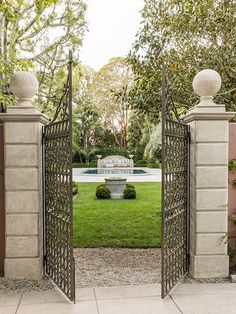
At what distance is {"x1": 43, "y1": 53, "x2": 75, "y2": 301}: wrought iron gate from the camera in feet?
10.9

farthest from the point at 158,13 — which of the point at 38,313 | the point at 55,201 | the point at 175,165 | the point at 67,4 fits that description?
the point at 38,313

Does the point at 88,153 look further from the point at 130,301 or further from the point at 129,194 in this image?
the point at 130,301

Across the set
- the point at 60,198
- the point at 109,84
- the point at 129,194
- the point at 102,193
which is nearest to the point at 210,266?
the point at 60,198

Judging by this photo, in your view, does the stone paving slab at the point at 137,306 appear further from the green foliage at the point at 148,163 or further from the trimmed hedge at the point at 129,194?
the green foliage at the point at 148,163

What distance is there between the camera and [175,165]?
3.81 metres

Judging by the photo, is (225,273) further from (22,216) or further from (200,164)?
(22,216)

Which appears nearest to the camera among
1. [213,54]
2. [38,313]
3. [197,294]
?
[38,313]

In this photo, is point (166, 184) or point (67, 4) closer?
point (166, 184)

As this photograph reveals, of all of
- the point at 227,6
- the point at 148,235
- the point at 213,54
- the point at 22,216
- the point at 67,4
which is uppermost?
the point at 67,4

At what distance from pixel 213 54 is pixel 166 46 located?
3.37 feet

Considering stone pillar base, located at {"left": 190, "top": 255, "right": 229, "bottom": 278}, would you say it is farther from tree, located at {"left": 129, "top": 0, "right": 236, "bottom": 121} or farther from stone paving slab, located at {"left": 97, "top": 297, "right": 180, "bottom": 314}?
tree, located at {"left": 129, "top": 0, "right": 236, "bottom": 121}

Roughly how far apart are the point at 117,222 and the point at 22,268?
3816 mm

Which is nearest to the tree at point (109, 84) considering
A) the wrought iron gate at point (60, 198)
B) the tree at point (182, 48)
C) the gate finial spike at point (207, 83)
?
the tree at point (182, 48)

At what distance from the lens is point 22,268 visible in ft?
12.9
